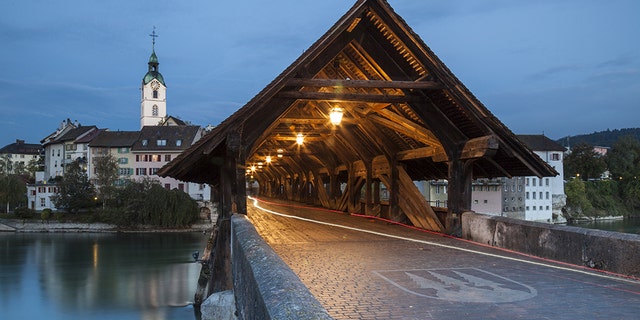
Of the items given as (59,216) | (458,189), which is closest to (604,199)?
(59,216)

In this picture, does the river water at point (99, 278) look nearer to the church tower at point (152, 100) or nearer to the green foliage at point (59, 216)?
the green foliage at point (59, 216)

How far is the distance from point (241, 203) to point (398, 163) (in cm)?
619

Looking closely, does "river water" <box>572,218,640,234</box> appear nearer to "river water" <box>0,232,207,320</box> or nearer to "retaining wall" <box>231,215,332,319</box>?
"river water" <box>0,232,207,320</box>

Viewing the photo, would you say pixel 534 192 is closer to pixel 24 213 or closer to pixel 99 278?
pixel 99 278

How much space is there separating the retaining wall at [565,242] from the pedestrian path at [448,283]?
→ 0.27 metres

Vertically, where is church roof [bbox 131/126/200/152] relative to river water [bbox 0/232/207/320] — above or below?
above

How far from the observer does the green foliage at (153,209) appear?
231 ft

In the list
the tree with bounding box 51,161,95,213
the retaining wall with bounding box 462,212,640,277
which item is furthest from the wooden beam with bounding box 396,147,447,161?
the tree with bounding box 51,161,95,213

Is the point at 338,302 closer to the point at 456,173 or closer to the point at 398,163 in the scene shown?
the point at 456,173

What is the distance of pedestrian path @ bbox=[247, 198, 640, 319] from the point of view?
5824 mm

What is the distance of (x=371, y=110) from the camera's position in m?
15.7

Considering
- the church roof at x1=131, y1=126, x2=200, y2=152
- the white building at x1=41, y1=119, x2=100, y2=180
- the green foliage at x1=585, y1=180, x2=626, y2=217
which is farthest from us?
the green foliage at x1=585, y1=180, x2=626, y2=217

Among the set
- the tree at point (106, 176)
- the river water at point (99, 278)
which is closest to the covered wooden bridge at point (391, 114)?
the river water at point (99, 278)

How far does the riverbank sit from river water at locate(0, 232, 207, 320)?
7178mm
